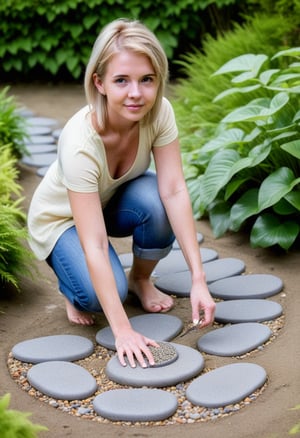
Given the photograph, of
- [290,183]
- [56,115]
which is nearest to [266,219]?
[290,183]

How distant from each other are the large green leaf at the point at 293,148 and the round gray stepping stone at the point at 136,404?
1.35 m

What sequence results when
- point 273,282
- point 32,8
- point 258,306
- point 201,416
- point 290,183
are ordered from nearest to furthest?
1. point 201,416
2. point 258,306
3. point 273,282
4. point 290,183
5. point 32,8

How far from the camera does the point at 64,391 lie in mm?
2596

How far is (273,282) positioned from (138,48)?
1.18 m

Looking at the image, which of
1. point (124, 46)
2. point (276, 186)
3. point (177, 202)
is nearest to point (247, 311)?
point (177, 202)

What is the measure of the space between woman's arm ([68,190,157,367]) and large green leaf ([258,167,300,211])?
97 centimetres

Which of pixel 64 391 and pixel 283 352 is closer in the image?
pixel 64 391

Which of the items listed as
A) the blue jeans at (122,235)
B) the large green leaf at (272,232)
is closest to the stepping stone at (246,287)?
the large green leaf at (272,232)

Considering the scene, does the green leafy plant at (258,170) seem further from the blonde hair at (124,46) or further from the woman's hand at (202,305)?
the blonde hair at (124,46)

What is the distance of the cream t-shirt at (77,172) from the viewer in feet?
9.23

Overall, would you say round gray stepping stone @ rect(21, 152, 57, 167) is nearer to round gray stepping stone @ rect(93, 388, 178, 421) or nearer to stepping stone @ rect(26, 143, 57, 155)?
stepping stone @ rect(26, 143, 57, 155)

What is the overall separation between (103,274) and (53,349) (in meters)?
0.36

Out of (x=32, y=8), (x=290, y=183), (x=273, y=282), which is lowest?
(x=273, y=282)

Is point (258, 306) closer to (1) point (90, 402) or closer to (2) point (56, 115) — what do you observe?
(1) point (90, 402)
